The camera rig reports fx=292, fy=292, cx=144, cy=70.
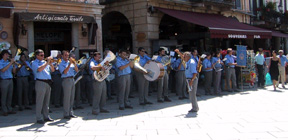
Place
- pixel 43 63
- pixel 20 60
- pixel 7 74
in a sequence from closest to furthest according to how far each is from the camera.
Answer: pixel 43 63, pixel 7 74, pixel 20 60

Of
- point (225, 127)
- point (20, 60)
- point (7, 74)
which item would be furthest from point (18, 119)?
point (225, 127)


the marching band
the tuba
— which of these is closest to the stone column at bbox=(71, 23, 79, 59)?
the marching band

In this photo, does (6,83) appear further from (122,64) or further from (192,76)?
(192,76)

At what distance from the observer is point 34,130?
259 inches

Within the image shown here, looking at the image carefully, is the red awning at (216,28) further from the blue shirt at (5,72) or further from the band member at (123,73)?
the blue shirt at (5,72)

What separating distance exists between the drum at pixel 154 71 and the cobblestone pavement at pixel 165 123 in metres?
0.94

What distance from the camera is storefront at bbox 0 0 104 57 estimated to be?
1087 cm

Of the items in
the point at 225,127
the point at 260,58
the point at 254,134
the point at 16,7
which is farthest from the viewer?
the point at 260,58

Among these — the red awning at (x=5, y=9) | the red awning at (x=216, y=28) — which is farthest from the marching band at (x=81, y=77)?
the red awning at (x=216, y=28)

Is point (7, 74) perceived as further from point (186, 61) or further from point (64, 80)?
point (186, 61)

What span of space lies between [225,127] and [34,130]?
4.29 metres

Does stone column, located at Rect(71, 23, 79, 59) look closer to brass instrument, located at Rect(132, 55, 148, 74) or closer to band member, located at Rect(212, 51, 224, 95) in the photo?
brass instrument, located at Rect(132, 55, 148, 74)

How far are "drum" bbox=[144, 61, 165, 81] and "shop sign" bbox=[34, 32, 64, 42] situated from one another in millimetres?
5180

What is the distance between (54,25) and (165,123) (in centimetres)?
755
